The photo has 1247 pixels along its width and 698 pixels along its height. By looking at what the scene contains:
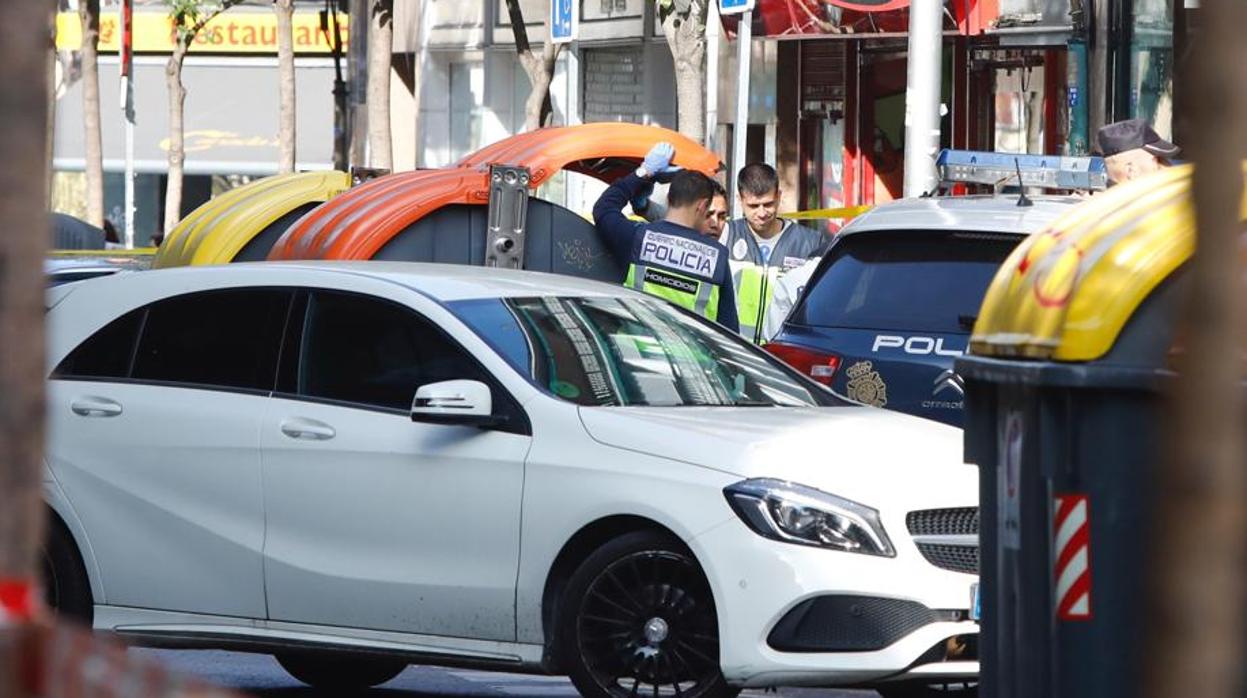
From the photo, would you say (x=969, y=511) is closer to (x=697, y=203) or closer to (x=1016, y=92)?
(x=697, y=203)

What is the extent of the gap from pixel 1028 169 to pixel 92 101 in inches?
1075

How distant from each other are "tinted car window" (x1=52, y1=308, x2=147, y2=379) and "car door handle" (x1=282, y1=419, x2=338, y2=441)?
2.45 feet

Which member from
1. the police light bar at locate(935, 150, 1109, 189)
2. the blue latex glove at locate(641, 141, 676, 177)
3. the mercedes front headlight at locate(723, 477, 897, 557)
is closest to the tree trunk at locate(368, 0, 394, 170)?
the blue latex glove at locate(641, 141, 676, 177)

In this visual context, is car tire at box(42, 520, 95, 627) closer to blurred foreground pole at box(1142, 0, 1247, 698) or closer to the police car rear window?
the police car rear window

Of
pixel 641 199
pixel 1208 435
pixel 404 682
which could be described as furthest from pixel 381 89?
pixel 1208 435

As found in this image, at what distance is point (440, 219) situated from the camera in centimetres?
1217

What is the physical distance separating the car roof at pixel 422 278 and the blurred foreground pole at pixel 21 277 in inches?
218

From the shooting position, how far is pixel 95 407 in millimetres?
Answer: 8250

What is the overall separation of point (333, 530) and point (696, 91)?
12.9m

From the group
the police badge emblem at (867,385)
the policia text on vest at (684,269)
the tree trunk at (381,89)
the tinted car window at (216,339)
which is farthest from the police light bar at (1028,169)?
the tree trunk at (381,89)

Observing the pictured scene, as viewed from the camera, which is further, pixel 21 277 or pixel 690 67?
pixel 690 67

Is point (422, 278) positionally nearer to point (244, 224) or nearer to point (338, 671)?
point (338, 671)

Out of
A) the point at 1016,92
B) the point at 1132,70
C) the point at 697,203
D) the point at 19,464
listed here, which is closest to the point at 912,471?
the point at 697,203

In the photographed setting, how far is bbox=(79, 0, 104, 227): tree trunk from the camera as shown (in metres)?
35.5
